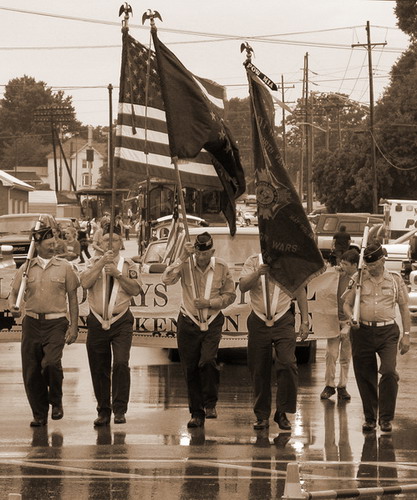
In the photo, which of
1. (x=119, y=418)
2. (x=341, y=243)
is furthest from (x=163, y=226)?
(x=119, y=418)

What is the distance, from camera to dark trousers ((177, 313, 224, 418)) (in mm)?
12320

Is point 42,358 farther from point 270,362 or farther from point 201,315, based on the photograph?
point 270,362

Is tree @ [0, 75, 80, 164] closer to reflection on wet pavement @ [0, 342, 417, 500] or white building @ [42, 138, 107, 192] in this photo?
white building @ [42, 138, 107, 192]

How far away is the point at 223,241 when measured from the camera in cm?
1791

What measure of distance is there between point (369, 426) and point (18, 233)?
85.2 ft

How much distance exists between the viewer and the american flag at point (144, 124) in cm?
1355

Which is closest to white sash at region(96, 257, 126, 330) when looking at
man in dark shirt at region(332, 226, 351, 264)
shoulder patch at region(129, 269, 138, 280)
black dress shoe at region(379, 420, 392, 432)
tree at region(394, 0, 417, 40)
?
shoulder patch at region(129, 269, 138, 280)

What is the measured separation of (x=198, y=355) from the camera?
12406mm

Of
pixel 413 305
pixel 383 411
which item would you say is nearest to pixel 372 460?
pixel 383 411

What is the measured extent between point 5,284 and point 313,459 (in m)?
7.16

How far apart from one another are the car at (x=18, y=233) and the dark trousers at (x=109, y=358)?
22.2 m

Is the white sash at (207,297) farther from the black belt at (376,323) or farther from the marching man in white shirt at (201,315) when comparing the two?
the black belt at (376,323)

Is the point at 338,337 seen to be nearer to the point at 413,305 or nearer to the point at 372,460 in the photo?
the point at 372,460

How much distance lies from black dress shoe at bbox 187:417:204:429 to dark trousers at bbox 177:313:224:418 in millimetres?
94
